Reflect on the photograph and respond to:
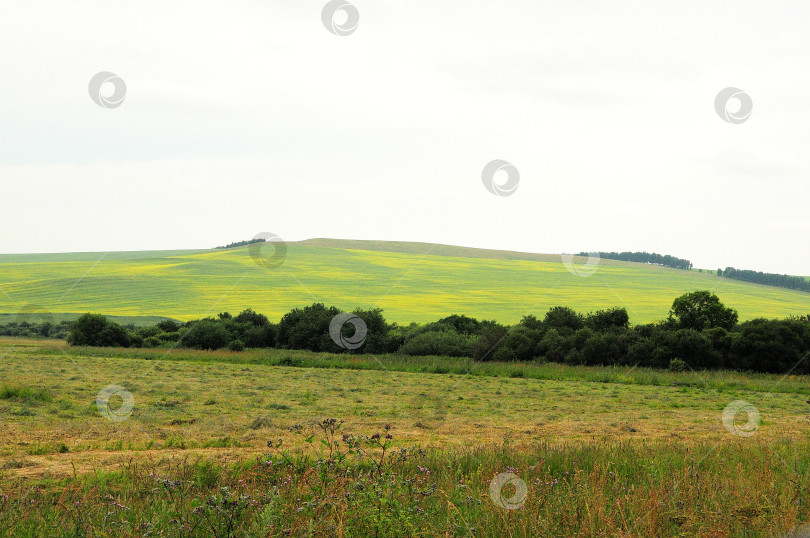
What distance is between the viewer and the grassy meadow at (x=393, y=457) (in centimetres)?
687

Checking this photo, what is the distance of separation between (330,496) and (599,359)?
39.6 metres

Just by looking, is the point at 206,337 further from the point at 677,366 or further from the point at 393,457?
the point at 393,457

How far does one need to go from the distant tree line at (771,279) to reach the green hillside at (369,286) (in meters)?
6.70

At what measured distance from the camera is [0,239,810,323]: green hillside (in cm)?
7794

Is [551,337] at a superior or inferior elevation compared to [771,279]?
inferior

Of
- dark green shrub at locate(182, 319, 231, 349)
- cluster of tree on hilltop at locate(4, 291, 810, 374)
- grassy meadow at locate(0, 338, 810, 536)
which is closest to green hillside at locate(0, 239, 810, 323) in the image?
cluster of tree on hilltop at locate(4, 291, 810, 374)

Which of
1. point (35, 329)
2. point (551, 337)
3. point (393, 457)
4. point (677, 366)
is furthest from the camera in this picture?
point (35, 329)

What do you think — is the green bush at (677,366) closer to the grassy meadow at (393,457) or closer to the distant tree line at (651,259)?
the grassy meadow at (393,457)

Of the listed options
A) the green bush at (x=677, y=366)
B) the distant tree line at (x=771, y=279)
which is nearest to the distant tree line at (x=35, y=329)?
the green bush at (x=677, y=366)

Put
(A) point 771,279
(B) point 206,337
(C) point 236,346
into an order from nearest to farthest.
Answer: (C) point 236,346 → (B) point 206,337 → (A) point 771,279

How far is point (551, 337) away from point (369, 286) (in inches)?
1799

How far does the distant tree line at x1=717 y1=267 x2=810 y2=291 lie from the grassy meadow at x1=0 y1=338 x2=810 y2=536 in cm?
9527

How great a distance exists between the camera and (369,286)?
89.6 metres

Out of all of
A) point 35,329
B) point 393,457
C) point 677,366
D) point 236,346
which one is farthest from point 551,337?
point 35,329
